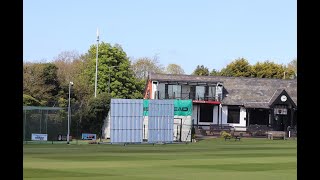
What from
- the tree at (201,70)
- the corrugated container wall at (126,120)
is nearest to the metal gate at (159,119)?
the corrugated container wall at (126,120)

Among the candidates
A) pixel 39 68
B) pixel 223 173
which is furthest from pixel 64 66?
pixel 223 173

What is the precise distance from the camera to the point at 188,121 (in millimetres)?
49969

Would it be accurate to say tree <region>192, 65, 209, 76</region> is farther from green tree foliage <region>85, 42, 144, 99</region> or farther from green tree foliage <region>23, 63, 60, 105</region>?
green tree foliage <region>23, 63, 60, 105</region>

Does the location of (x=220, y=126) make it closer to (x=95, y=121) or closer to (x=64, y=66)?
(x=95, y=121)

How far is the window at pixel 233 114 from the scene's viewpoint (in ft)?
223

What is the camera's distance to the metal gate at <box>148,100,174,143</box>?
4307cm

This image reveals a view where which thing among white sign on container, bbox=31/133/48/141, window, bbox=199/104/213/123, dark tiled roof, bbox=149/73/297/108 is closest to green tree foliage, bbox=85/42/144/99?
dark tiled roof, bbox=149/73/297/108

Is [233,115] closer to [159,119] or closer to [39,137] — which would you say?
[159,119]

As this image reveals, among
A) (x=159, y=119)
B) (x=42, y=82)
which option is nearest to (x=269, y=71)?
(x=42, y=82)

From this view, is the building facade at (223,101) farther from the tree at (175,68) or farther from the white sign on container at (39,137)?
the tree at (175,68)

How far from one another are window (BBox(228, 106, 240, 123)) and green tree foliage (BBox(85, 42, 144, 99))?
457 inches

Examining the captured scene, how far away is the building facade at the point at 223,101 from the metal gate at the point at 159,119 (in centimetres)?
2198
